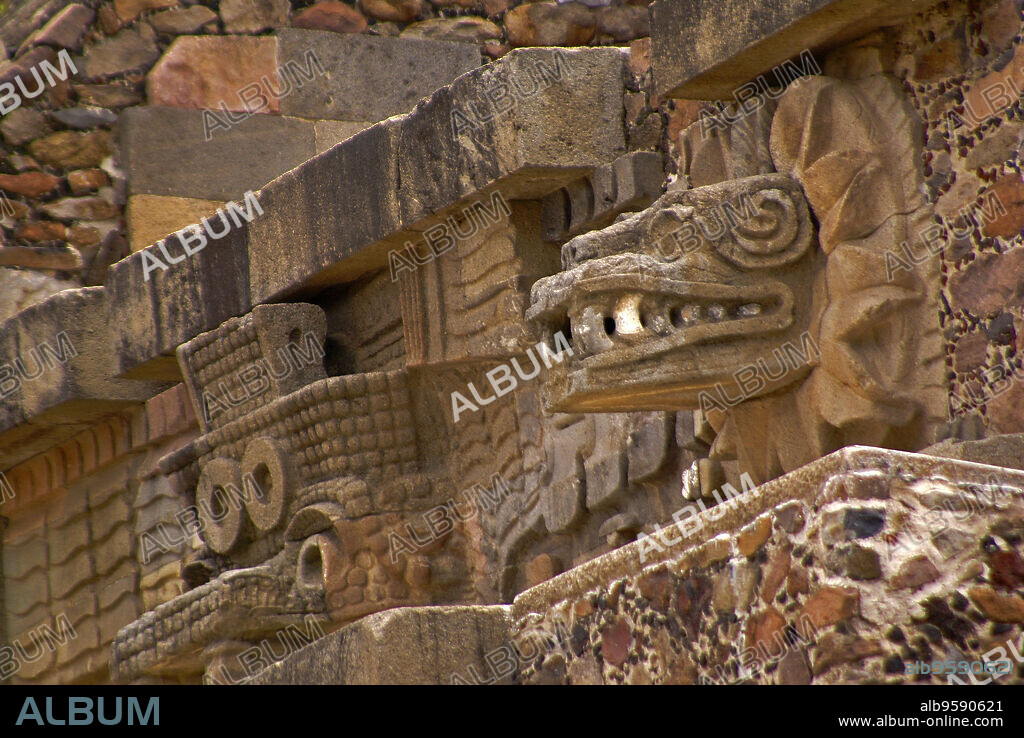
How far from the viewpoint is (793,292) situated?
11.0ft

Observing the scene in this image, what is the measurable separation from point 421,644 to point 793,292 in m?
0.94

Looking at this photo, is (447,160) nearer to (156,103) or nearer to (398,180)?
(398,180)

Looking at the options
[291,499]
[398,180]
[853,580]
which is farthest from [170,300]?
[853,580]

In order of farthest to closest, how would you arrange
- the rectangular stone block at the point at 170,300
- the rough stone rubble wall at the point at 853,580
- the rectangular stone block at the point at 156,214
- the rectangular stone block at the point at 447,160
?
the rectangular stone block at the point at 156,214
the rectangular stone block at the point at 170,300
the rectangular stone block at the point at 447,160
the rough stone rubble wall at the point at 853,580

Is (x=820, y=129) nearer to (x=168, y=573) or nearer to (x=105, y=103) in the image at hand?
(x=168, y=573)

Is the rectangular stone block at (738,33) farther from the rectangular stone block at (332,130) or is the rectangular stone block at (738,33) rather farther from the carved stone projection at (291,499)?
the rectangular stone block at (332,130)

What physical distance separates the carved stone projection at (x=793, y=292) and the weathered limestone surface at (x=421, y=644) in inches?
18.5

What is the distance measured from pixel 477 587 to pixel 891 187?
6.41 feet

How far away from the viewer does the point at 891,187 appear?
3.25 metres

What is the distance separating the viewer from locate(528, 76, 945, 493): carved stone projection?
3.20m

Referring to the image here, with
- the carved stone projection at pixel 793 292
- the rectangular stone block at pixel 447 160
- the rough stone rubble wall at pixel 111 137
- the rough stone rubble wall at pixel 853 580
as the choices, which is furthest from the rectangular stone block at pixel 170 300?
the rough stone rubble wall at pixel 853 580

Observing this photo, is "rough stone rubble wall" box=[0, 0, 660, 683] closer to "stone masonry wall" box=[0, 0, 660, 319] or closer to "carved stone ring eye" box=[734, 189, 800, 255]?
"stone masonry wall" box=[0, 0, 660, 319]

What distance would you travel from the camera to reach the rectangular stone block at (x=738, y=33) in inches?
128

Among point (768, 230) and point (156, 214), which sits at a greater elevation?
point (156, 214)
